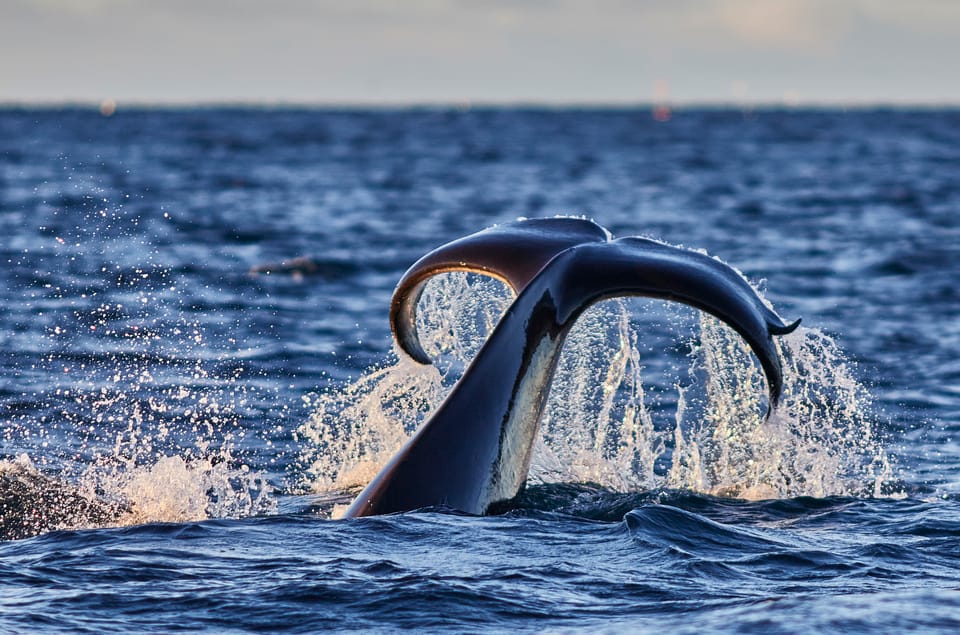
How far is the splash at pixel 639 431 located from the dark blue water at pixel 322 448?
16 cm

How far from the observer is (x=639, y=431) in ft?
39.8

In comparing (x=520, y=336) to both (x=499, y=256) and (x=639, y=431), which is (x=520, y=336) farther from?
(x=639, y=431)

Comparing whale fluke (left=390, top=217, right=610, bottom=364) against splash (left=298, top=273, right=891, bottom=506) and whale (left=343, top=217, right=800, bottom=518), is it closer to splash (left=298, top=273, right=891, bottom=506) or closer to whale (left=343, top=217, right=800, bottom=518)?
whale (left=343, top=217, right=800, bottom=518)

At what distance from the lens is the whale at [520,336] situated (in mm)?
8781

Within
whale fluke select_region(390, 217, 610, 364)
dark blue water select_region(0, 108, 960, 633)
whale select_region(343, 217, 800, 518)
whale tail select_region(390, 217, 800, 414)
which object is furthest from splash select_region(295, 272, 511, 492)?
whale select_region(343, 217, 800, 518)

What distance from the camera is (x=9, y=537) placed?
30.7ft

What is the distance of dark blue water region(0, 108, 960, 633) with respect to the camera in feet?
25.4

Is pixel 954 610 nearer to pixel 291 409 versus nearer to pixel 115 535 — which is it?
pixel 115 535

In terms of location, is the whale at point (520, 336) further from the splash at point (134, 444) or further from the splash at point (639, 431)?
the splash at point (134, 444)

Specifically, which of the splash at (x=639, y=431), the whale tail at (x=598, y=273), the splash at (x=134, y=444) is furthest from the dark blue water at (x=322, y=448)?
the whale tail at (x=598, y=273)

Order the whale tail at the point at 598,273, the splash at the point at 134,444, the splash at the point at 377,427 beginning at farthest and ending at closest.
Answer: the splash at the point at 377,427 < the splash at the point at 134,444 < the whale tail at the point at 598,273

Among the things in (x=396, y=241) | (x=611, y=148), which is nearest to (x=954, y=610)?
(x=396, y=241)

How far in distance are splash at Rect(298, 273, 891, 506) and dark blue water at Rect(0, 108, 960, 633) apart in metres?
0.16

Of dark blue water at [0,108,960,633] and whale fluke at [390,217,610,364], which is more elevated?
whale fluke at [390,217,610,364]
